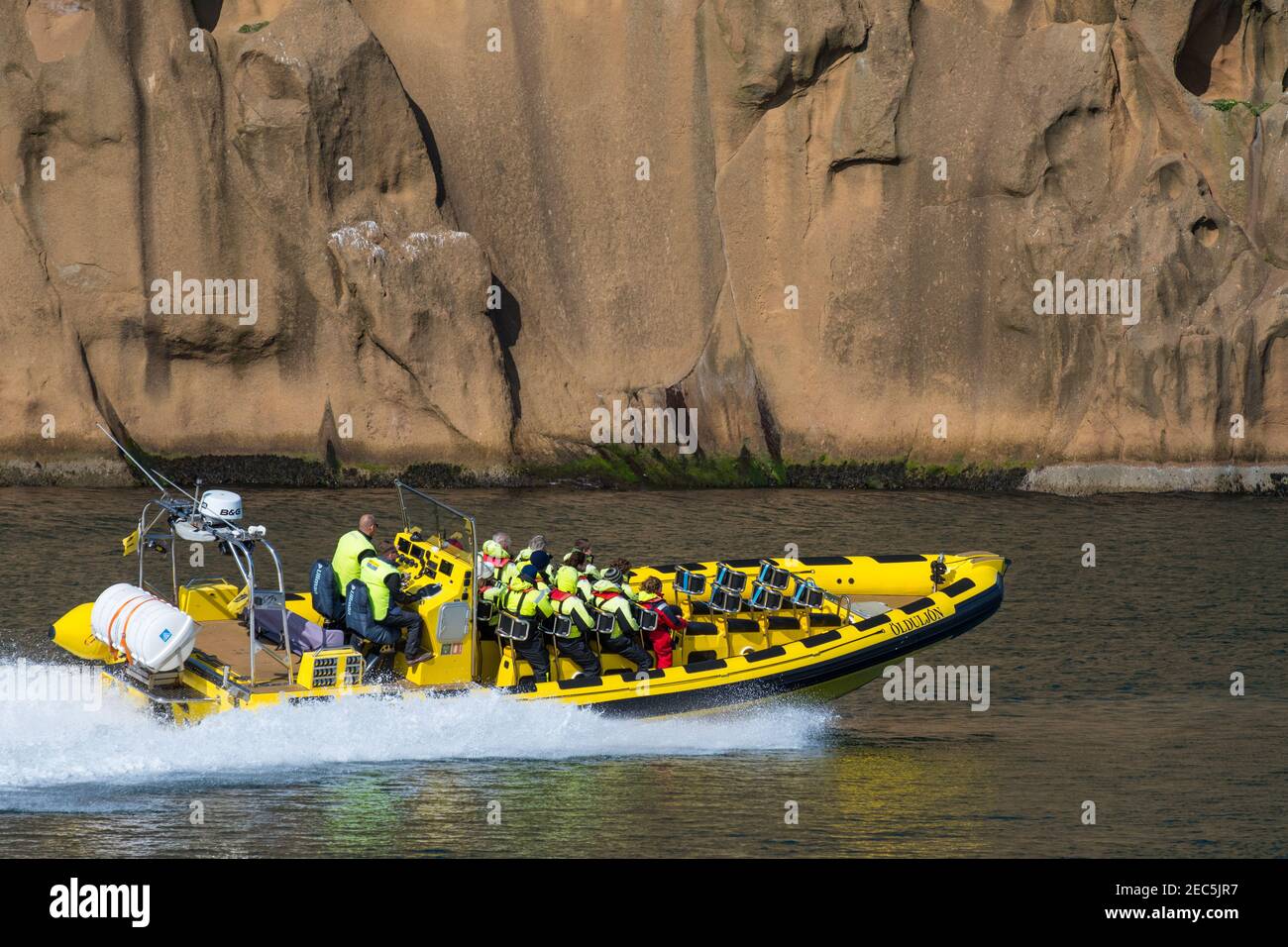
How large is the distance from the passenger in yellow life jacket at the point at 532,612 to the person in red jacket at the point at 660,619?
1.03 metres

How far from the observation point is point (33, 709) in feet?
54.0

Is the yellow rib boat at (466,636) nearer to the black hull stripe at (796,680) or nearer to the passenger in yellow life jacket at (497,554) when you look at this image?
the black hull stripe at (796,680)

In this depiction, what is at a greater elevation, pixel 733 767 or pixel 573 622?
pixel 573 622

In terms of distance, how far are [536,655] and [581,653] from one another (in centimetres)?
47

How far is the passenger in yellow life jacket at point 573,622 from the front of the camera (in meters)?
17.2

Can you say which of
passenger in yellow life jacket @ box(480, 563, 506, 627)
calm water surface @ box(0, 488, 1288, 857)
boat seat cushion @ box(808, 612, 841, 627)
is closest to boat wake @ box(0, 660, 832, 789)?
calm water surface @ box(0, 488, 1288, 857)

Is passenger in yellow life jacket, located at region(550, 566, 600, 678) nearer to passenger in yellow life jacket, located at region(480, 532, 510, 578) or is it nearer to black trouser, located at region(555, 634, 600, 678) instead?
black trouser, located at region(555, 634, 600, 678)

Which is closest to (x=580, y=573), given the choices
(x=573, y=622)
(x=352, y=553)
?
(x=573, y=622)

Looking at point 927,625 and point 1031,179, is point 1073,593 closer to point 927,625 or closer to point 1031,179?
point 927,625

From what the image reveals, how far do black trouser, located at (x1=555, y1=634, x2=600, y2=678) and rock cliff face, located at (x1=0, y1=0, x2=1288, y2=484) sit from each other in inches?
672

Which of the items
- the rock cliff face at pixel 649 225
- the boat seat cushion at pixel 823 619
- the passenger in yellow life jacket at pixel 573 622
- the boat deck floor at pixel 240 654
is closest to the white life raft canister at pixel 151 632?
the boat deck floor at pixel 240 654

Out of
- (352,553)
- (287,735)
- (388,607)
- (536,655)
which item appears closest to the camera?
(287,735)

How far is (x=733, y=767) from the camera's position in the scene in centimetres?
1667

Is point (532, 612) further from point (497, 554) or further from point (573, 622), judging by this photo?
point (497, 554)
